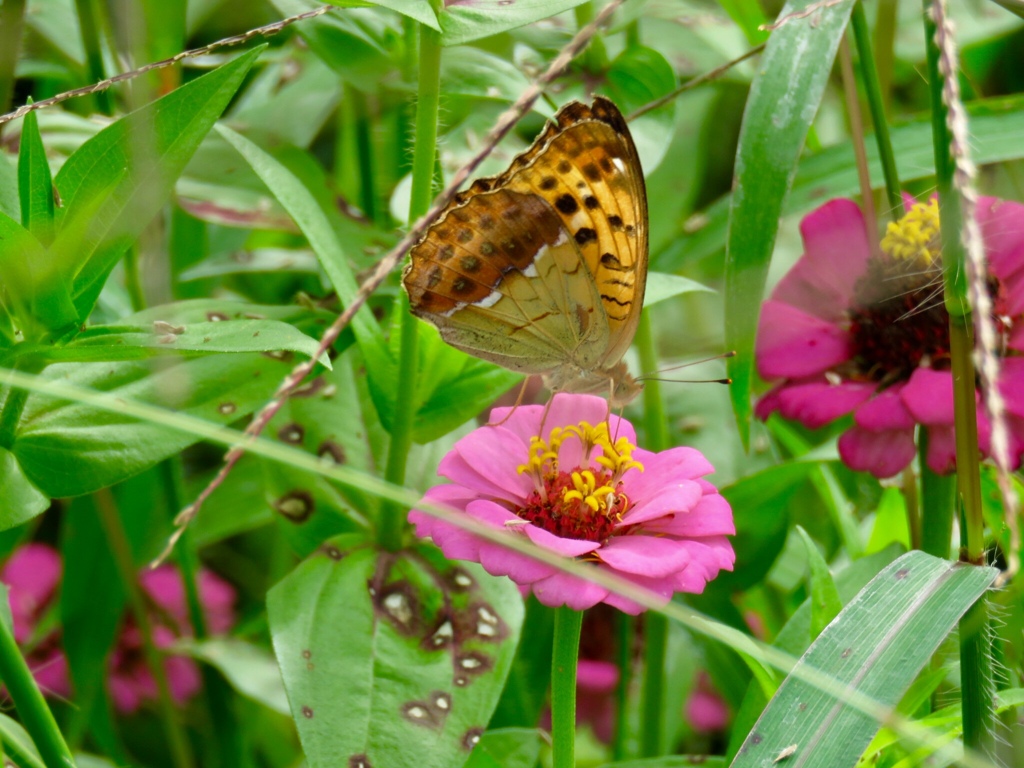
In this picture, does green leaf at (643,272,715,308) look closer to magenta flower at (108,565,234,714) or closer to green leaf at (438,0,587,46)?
green leaf at (438,0,587,46)

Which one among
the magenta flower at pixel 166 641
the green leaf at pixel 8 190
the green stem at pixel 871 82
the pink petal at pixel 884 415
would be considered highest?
the green stem at pixel 871 82

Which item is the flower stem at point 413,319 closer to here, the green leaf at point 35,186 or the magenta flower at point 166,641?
the green leaf at point 35,186

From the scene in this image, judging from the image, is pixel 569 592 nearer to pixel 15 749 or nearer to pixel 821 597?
pixel 821 597

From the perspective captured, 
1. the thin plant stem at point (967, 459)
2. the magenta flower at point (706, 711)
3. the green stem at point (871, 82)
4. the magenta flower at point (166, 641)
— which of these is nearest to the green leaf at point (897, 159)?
the green stem at point (871, 82)

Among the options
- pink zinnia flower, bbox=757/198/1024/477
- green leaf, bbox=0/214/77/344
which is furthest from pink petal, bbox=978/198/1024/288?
green leaf, bbox=0/214/77/344

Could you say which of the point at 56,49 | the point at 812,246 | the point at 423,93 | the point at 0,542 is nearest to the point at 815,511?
the point at 812,246

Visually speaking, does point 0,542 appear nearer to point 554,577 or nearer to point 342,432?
point 342,432
